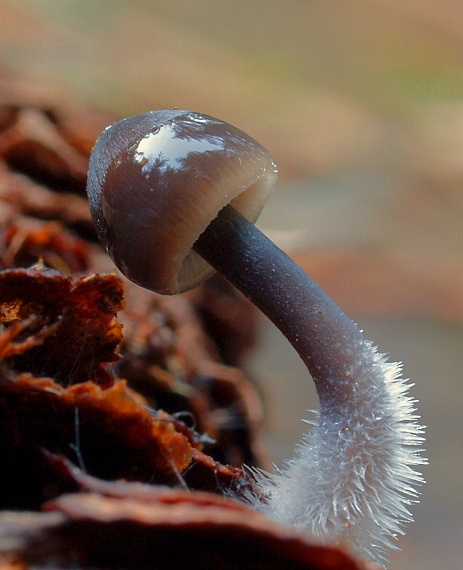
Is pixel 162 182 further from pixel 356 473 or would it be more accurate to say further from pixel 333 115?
pixel 333 115

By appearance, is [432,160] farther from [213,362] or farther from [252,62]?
[213,362]

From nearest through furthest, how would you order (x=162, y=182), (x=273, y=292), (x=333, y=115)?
(x=162, y=182) → (x=273, y=292) → (x=333, y=115)

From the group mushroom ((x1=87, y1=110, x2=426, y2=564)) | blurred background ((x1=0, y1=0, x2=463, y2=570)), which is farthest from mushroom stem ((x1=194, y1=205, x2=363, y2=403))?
blurred background ((x1=0, y1=0, x2=463, y2=570))

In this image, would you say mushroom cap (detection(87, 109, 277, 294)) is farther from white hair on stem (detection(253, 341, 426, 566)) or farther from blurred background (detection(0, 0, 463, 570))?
blurred background (detection(0, 0, 463, 570))

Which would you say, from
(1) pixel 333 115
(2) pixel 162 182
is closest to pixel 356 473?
(2) pixel 162 182

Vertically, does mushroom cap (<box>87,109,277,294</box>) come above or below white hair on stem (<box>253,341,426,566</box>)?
above

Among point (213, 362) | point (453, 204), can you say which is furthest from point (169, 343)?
point (453, 204)
